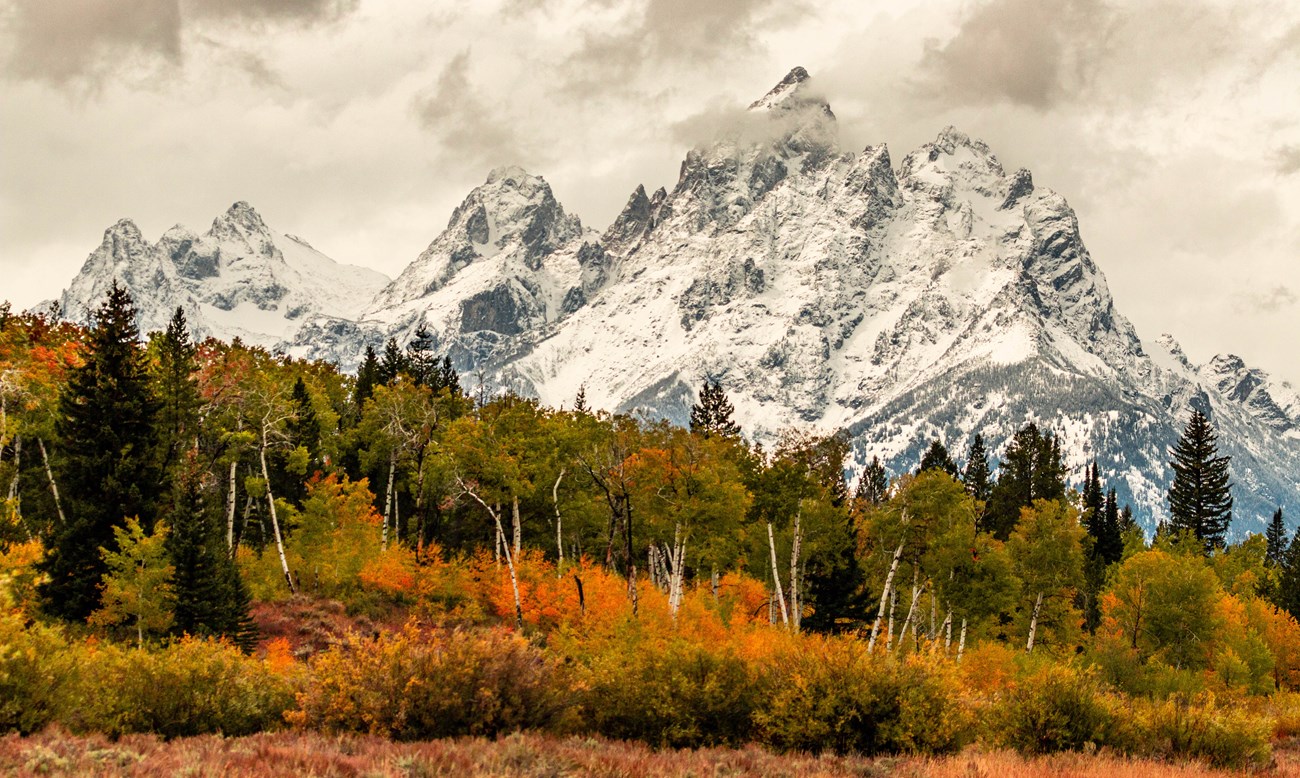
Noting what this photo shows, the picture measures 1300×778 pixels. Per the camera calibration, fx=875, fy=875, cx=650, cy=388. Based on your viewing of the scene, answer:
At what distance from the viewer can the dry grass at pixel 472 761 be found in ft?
35.3

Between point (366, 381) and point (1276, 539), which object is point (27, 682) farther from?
point (1276, 539)

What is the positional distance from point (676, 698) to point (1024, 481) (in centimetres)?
8490

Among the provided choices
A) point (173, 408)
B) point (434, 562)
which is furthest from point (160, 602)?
point (434, 562)

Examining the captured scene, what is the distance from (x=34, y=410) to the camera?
40750mm

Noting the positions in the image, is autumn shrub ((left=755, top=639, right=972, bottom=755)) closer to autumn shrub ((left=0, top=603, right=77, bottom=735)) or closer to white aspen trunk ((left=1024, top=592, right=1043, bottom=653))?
autumn shrub ((left=0, top=603, right=77, bottom=735))

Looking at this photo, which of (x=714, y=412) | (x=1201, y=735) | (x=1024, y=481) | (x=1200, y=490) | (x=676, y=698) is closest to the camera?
(x=676, y=698)

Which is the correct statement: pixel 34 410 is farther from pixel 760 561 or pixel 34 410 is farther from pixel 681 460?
pixel 760 561

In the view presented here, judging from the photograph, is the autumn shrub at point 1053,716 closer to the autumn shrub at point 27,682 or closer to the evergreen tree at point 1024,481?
the autumn shrub at point 27,682

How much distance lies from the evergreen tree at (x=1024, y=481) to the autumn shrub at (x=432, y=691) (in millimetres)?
75637

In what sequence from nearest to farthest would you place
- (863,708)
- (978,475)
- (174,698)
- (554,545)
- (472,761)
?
(472,761), (174,698), (863,708), (554,545), (978,475)

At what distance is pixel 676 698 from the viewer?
56.0 ft

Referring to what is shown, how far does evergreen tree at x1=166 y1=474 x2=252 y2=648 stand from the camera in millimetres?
32562

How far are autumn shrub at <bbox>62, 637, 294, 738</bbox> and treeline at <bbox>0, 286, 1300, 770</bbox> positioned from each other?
1272 mm

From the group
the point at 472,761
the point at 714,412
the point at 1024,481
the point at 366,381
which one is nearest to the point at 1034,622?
the point at 714,412
